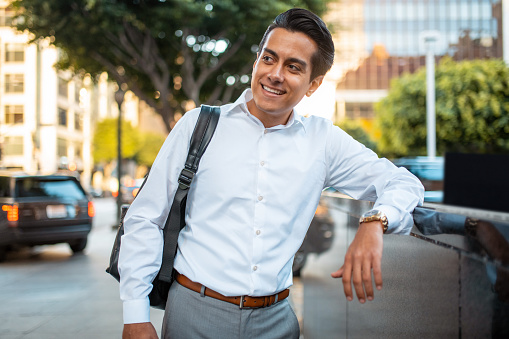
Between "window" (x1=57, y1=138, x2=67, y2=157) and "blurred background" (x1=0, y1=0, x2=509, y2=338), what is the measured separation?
0.69 feet

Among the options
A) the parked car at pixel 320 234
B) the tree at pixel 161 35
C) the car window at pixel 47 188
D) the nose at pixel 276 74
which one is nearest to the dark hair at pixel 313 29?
the nose at pixel 276 74

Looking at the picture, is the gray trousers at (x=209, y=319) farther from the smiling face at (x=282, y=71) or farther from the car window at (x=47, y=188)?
the car window at (x=47, y=188)

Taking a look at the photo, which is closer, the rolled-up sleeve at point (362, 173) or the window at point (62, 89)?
the rolled-up sleeve at point (362, 173)

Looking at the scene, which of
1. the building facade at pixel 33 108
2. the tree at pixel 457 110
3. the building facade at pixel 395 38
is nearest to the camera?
the tree at pixel 457 110

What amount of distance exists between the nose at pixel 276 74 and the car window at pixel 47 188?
9359mm

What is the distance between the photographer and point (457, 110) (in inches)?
1262

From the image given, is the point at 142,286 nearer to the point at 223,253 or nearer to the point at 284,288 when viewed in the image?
the point at 223,253

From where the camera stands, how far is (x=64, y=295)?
700 cm

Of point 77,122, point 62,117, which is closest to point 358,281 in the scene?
point 62,117

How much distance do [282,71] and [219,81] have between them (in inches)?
679

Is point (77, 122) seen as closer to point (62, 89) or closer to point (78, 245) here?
point (62, 89)

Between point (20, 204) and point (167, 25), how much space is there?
249 inches

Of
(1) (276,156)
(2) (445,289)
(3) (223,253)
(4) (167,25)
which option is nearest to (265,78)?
(1) (276,156)

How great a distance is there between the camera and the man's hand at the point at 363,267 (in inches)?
60.6
